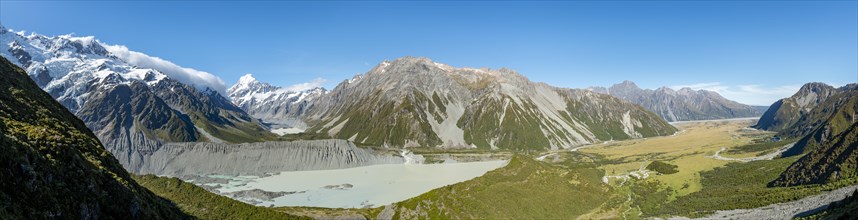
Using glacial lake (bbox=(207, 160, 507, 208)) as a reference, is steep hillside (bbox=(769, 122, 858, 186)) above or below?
above

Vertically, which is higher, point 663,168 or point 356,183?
point 663,168

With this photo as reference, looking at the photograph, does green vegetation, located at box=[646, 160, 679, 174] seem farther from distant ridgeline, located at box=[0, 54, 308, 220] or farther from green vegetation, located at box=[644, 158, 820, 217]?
distant ridgeline, located at box=[0, 54, 308, 220]

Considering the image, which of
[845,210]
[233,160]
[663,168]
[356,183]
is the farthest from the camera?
[233,160]

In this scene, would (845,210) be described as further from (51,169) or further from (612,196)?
(51,169)

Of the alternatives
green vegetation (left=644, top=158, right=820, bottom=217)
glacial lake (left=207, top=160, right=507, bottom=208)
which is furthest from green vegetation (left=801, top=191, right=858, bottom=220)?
glacial lake (left=207, top=160, right=507, bottom=208)

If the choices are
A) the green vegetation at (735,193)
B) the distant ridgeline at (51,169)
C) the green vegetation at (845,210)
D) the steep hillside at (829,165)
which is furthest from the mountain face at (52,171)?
the steep hillside at (829,165)

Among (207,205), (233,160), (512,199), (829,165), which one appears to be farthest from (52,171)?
(233,160)
